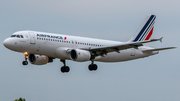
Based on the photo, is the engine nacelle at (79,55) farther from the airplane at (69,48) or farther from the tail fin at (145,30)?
the tail fin at (145,30)

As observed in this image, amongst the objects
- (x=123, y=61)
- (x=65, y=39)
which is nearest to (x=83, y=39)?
(x=65, y=39)

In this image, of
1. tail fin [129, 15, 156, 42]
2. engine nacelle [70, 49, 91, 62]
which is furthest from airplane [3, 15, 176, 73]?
tail fin [129, 15, 156, 42]

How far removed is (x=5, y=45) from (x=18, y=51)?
6.56 ft

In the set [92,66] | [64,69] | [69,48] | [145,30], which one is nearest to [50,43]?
[69,48]

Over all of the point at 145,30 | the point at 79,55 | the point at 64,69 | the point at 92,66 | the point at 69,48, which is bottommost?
the point at 92,66

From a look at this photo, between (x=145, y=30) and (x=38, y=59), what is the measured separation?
788 inches

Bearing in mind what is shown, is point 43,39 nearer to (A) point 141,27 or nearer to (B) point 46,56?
(B) point 46,56

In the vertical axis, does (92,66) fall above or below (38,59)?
below

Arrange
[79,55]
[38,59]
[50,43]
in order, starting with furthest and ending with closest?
1. [38,59]
2. [79,55]
3. [50,43]

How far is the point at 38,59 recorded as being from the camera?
75062 mm

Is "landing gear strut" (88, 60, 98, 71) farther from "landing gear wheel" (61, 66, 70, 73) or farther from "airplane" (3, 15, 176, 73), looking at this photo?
"landing gear wheel" (61, 66, 70, 73)

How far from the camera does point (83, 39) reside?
74.1m

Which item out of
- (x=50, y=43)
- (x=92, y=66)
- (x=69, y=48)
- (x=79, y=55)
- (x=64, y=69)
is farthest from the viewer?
(x=64, y=69)

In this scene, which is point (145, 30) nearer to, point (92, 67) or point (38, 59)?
point (92, 67)
